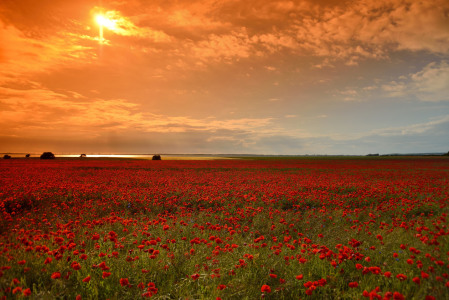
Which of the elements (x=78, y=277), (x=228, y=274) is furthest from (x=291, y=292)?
(x=78, y=277)

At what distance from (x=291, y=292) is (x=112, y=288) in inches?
108

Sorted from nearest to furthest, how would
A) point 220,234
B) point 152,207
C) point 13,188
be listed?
point 220,234 → point 152,207 → point 13,188

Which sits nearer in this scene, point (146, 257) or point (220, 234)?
point (146, 257)

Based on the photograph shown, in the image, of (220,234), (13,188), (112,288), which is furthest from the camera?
(13,188)

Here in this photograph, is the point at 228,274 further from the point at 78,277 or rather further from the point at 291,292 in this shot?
the point at 78,277

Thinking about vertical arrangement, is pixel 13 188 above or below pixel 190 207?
above

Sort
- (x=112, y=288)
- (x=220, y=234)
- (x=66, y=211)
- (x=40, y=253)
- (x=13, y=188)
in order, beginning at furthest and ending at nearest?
(x=13, y=188) → (x=66, y=211) → (x=220, y=234) → (x=40, y=253) → (x=112, y=288)

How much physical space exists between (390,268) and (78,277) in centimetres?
527

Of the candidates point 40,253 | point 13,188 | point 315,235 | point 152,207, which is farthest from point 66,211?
point 315,235

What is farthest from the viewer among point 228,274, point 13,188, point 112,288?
point 13,188

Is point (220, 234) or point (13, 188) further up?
point (13, 188)

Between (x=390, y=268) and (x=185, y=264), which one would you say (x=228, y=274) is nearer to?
(x=185, y=264)

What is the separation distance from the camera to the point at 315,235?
24.5 feet

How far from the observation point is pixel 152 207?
10.8 metres
